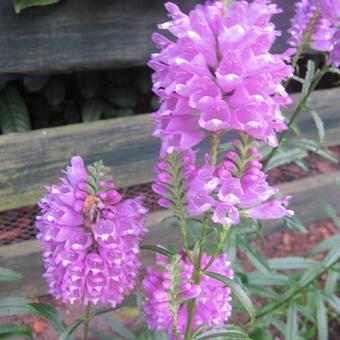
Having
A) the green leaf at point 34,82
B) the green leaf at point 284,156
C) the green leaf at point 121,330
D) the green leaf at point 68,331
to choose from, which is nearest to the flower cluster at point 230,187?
the green leaf at point 68,331

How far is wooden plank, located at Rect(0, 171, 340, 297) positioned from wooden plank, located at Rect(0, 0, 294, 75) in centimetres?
75

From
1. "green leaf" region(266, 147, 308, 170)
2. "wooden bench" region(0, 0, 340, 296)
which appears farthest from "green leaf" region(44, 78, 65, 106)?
"green leaf" region(266, 147, 308, 170)

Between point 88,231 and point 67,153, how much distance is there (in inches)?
42.5

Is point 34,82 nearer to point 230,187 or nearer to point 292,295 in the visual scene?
point 292,295

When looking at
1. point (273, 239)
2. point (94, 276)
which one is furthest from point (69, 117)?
point (94, 276)

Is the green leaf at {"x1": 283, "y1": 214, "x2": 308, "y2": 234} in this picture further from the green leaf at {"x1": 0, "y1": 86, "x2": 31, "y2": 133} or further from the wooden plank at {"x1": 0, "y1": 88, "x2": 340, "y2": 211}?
the green leaf at {"x1": 0, "y1": 86, "x2": 31, "y2": 133}

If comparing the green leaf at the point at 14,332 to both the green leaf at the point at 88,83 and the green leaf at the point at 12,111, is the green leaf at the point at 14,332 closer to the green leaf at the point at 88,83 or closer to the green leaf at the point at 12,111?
the green leaf at the point at 12,111

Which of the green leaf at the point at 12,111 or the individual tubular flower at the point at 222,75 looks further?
the green leaf at the point at 12,111

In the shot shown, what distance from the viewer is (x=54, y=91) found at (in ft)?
8.68

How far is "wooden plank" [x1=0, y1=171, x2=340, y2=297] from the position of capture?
2.42 meters

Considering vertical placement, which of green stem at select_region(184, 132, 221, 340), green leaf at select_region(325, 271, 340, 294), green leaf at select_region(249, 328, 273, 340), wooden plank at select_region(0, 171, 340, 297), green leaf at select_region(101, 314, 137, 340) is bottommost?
wooden plank at select_region(0, 171, 340, 297)

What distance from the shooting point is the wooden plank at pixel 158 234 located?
7.95 ft

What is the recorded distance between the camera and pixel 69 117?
112 inches

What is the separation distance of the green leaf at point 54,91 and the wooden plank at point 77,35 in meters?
0.41
